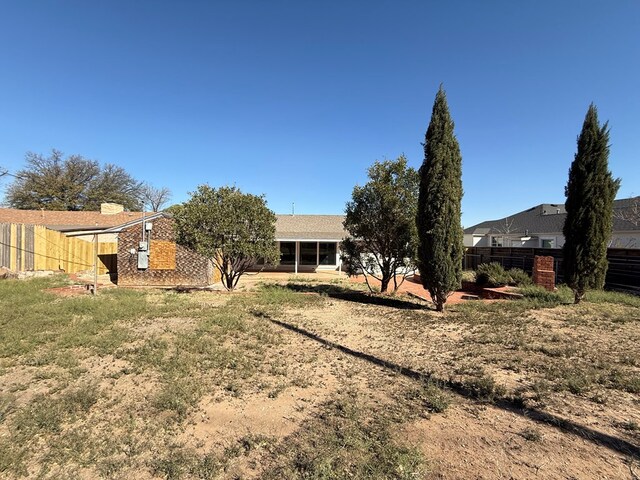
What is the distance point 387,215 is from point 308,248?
12.3 m

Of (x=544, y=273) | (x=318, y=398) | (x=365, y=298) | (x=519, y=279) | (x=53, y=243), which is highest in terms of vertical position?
(x=53, y=243)

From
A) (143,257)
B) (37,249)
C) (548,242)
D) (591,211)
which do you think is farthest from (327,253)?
(548,242)

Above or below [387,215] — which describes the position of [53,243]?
below

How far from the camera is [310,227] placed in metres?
25.7

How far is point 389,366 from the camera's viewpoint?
16.0 feet

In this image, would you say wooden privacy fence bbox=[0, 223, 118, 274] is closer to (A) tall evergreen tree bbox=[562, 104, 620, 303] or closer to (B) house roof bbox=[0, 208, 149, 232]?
(B) house roof bbox=[0, 208, 149, 232]

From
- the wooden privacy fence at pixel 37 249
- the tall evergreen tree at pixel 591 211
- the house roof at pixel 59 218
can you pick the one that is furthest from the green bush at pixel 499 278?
the house roof at pixel 59 218

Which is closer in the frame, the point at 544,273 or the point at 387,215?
the point at 387,215

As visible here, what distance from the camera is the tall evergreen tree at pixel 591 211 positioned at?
9492 mm

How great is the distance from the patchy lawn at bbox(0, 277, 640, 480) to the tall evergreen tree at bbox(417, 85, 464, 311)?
163 centimetres

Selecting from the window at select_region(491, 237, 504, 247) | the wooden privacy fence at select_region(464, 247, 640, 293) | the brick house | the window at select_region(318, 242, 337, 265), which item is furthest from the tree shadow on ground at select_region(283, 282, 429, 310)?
the window at select_region(491, 237, 504, 247)

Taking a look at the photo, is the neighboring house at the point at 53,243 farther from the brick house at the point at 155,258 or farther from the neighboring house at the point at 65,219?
the brick house at the point at 155,258

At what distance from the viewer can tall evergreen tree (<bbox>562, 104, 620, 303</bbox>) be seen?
31.1 ft

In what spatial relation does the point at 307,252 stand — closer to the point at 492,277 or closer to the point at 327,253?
the point at 327,253
